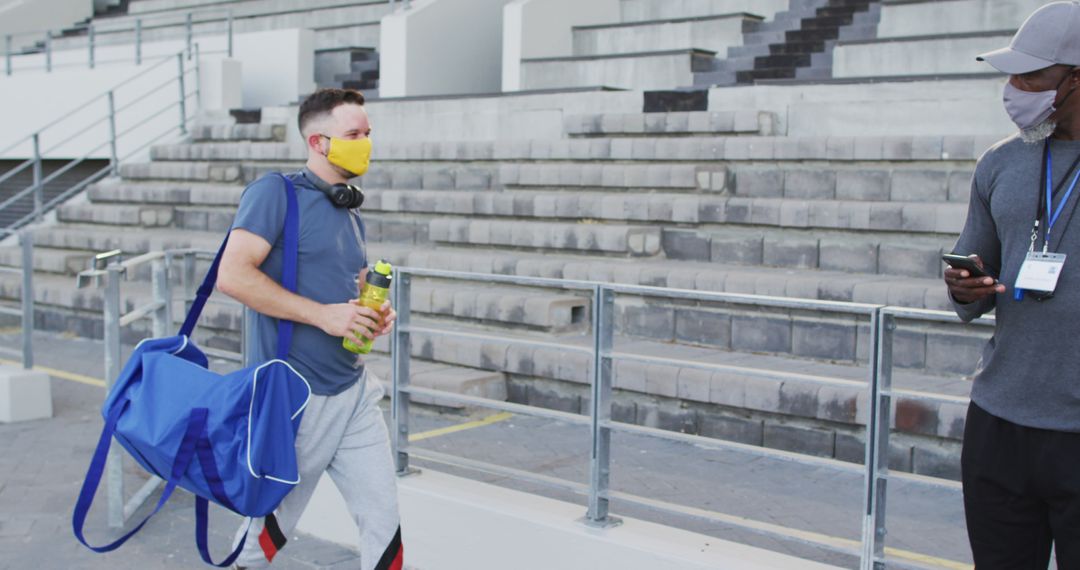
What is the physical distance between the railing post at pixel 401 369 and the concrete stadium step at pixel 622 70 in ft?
21.7

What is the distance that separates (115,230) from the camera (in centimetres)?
1242

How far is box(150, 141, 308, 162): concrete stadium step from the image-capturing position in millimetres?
12023

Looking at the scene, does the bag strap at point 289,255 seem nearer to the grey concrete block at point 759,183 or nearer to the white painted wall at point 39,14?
the grey concrete block at point 759,183

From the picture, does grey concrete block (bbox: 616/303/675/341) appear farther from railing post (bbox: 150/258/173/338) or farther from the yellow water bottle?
the yellow water bottle

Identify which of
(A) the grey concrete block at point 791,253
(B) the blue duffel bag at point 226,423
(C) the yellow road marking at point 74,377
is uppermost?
(A) the grey concrete block at point 791,253

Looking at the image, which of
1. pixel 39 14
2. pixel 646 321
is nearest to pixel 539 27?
pixel 646 321

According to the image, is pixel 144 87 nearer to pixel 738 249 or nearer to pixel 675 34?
pixel 675 34

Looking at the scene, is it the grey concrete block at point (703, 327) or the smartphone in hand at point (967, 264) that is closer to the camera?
the smartphone in hand at point (967, 264)

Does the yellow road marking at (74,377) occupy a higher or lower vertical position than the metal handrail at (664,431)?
lower

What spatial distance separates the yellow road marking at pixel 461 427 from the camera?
684 centimetres

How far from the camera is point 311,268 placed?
11.6 feet

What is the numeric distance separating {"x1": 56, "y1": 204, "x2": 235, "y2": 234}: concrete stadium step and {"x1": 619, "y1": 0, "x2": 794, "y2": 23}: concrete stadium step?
4.89 meters

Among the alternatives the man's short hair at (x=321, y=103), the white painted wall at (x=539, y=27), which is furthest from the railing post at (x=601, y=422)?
the white painted wall at (x=539, y=27)

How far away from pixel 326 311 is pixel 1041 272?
1.96 m
